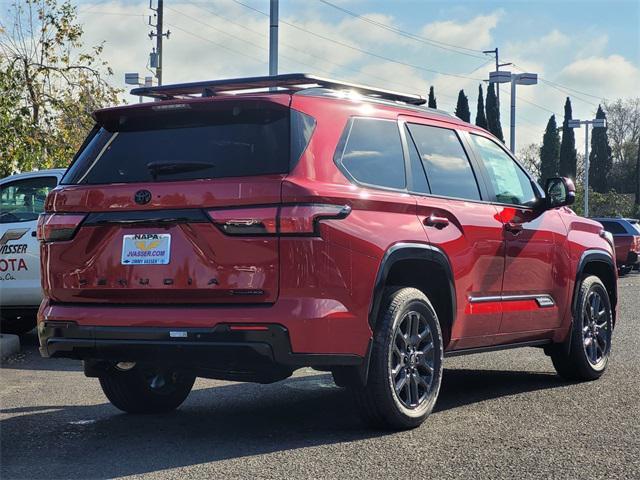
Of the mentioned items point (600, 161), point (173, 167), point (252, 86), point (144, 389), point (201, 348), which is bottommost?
point (144, 389)

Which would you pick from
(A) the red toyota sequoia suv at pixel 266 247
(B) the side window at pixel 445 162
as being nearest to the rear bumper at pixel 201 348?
(A) the red toyota sequoia suv at pixel 266 247

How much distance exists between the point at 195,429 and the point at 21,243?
523 cm

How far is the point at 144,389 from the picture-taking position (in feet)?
21.3

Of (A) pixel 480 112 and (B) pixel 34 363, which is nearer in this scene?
(B) pixel 34 363

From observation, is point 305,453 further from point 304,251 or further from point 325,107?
point 325,107

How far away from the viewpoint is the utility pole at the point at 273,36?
52.1 feet

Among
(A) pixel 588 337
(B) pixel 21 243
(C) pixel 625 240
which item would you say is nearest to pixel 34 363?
(B) pixel 21 243

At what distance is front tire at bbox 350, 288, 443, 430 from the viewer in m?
5.52

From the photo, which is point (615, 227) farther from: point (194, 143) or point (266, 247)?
point (266, 247)

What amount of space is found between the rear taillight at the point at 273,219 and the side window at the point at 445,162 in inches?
54.7

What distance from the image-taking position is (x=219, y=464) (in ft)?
16.3

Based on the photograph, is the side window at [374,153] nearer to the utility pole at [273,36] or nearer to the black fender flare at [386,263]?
the black fender flare at [386,263]

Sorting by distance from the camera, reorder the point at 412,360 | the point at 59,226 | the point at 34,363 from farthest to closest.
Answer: the point at 34,363, the point at 412,360, the point at 59,226

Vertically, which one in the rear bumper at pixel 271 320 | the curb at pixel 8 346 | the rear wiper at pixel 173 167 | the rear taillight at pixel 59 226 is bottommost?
the curb at pixel 8 346
